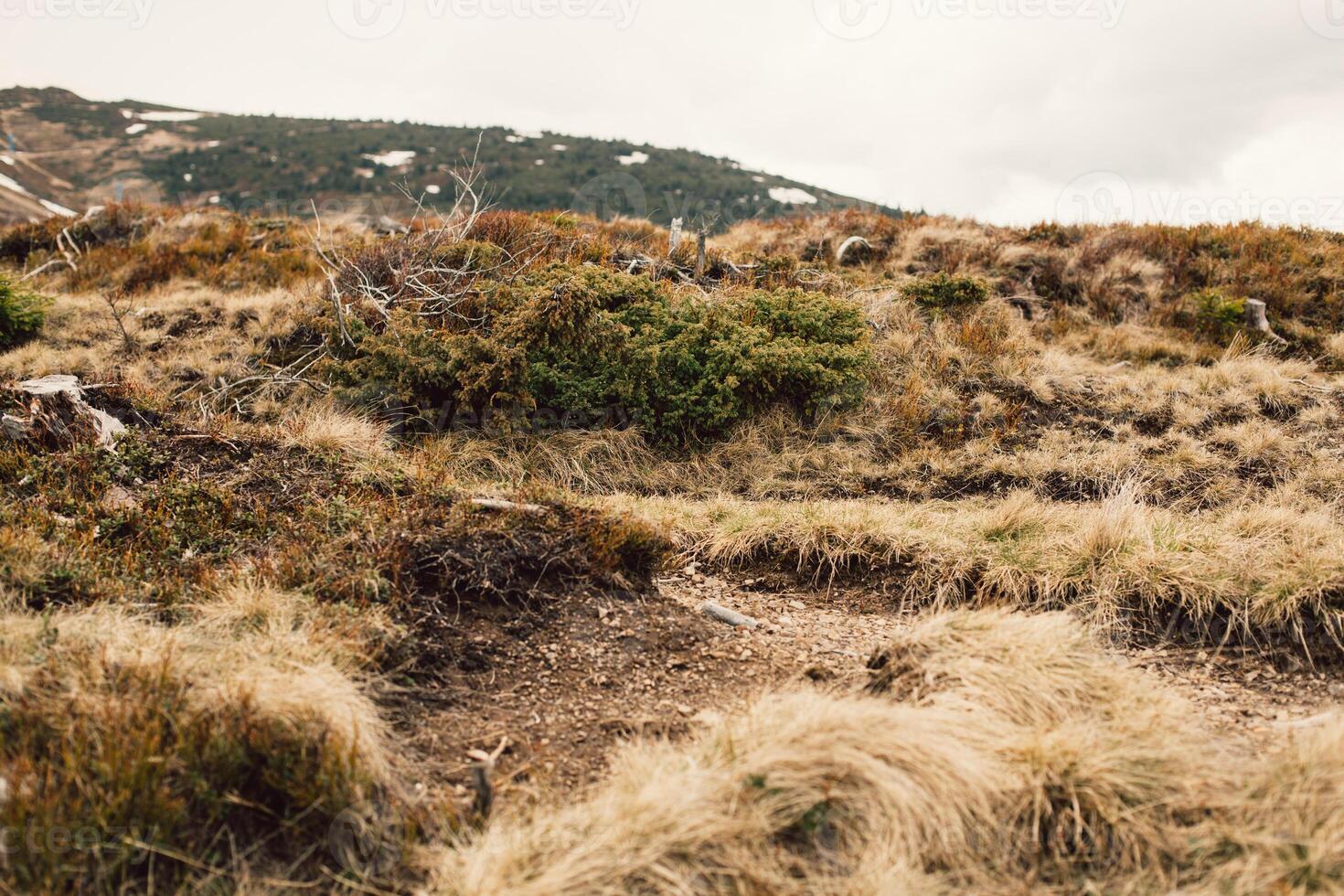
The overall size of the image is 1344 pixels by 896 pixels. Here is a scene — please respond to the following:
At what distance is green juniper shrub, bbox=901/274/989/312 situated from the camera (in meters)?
9.62

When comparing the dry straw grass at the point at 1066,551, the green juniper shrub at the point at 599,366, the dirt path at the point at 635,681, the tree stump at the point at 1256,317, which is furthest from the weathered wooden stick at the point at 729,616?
the tree stump at the point at 1256,317

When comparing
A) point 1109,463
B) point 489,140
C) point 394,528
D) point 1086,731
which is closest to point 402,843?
point 394,528

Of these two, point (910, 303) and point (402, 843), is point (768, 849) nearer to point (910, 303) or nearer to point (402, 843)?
point (402, 843)

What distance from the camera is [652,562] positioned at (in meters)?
4.68

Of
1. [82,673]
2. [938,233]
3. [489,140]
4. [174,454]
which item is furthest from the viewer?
[489,140]

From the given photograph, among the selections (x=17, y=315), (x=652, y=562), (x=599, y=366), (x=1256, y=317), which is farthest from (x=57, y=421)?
(x=1256, y=317)

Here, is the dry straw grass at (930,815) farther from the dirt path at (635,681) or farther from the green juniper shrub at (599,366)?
the green juniper shrub at (599,366)

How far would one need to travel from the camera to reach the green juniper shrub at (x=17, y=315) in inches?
345

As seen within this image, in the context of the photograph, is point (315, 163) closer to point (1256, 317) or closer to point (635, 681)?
point (1256, 317)

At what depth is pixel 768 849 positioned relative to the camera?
7.88 ft

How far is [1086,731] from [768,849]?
1322 mm

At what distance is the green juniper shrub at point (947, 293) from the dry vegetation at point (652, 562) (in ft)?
0.28

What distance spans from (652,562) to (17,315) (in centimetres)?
877

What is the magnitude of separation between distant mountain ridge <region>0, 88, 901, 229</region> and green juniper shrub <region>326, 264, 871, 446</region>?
39.4 meters
